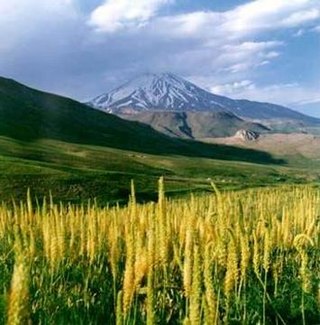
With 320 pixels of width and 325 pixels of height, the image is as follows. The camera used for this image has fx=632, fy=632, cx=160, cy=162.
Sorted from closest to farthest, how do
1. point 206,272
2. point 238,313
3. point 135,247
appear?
point 206,272
point 135,247
point 238,313

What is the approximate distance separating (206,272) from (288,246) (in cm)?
796

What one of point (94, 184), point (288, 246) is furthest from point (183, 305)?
point (94, 184)

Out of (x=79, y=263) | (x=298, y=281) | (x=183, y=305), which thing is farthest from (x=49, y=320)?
(x=298, y=281)

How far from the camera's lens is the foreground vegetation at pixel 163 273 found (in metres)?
3.38

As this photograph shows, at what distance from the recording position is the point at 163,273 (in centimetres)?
566

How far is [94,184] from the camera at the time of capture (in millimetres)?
67438

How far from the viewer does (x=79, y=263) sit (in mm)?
8227

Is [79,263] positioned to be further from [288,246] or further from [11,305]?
[11,305]

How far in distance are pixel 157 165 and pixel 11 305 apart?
177m

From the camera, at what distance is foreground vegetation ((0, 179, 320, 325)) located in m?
3.38

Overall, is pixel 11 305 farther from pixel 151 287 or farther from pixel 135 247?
pixel 135 247

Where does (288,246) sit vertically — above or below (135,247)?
below

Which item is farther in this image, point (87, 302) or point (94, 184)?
point (94, 184)

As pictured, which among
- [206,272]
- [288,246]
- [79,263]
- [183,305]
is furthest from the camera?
[288,246]
